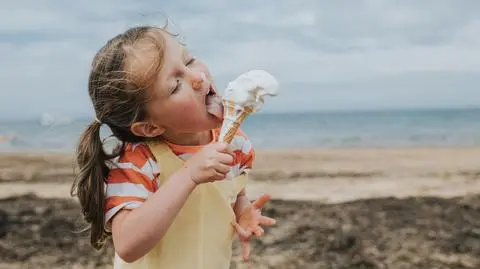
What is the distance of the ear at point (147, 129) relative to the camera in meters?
2.50

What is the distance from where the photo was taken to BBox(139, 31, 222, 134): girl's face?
240 cm

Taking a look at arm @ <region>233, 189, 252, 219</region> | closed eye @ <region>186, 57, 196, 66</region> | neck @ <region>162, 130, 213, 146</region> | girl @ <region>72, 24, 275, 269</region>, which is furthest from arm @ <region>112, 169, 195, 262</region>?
arm @ <region>233, 189, 252, 219</region>

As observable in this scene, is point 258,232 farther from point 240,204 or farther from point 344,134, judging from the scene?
point 344,134

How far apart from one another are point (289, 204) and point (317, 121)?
26198mm

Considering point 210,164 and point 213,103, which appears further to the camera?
point 213,103

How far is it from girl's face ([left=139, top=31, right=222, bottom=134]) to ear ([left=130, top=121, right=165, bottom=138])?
0.03m

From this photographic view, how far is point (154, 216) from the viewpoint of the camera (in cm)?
236

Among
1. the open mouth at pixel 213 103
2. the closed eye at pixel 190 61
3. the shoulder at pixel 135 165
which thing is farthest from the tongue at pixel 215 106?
the shoulder at pixel 135 165

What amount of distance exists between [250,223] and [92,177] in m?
0.58

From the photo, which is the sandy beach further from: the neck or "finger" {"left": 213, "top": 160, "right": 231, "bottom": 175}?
"finger" {"left": 213, "top": 160, "right": 231, "bottom": 175}

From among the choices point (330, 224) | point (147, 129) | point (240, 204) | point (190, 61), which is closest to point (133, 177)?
point (147, 129)

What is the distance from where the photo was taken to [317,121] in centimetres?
3416

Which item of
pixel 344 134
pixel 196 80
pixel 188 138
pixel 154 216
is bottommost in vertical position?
pixel 344 134

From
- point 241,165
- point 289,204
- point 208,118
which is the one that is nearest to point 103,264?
point 289,204
